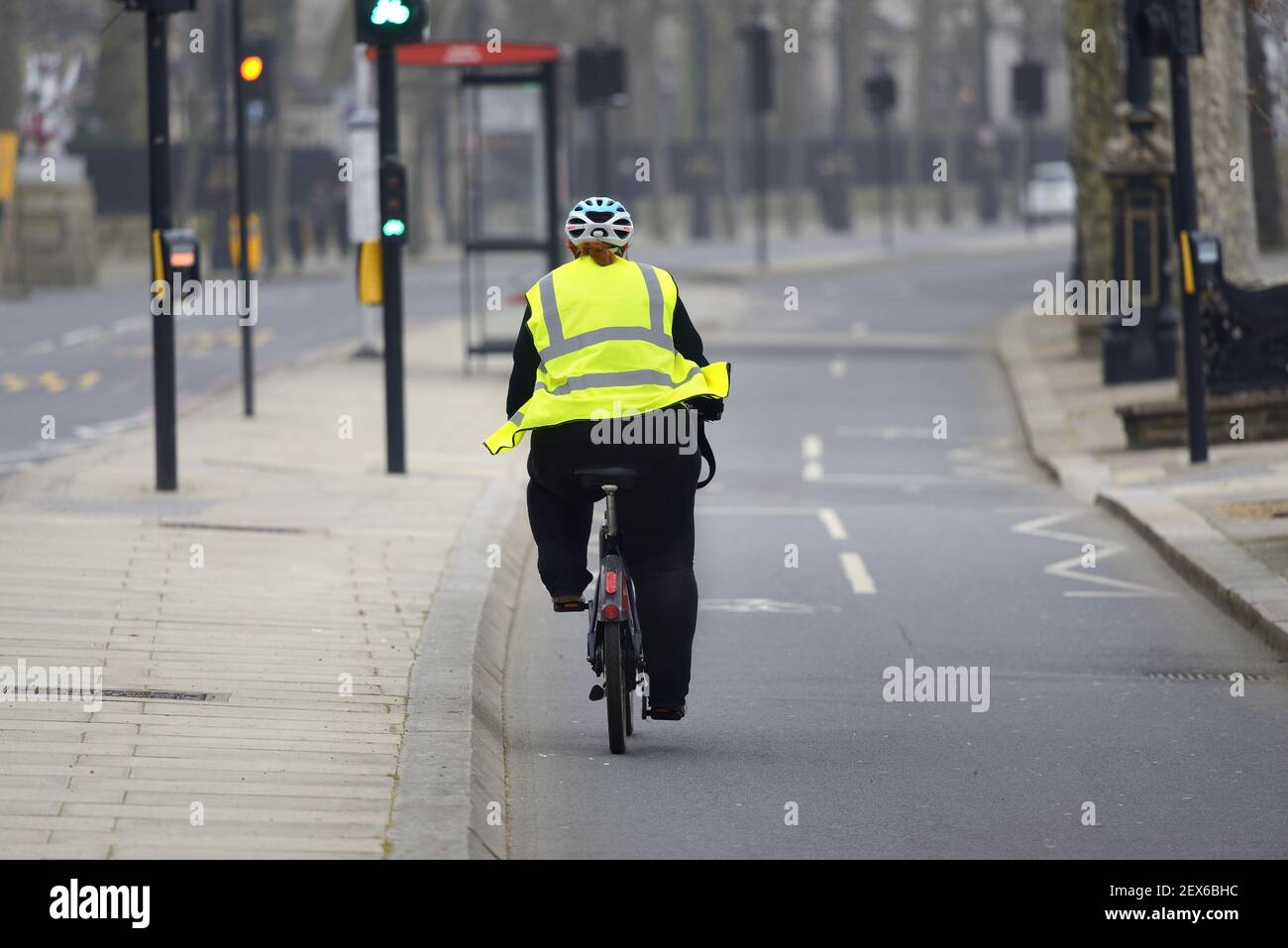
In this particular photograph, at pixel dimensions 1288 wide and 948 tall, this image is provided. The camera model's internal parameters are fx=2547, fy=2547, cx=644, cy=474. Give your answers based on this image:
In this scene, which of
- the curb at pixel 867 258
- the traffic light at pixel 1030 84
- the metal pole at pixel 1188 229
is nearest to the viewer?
the metal pole at pixel 1188 229

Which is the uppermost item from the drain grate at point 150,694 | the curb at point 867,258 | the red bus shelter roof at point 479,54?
the red bus shelter roof at point 479,54

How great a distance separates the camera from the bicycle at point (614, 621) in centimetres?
844

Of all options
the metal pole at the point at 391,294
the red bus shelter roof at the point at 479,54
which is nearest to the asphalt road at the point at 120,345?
the red bus shelter roof at the point at 479,54

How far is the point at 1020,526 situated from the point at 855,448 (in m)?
5.06

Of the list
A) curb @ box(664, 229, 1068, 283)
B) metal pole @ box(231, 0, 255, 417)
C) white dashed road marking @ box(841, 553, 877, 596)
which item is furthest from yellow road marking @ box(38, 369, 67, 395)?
curb @ box(664, 229, 1068, 283)

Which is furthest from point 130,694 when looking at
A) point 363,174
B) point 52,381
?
point 52,381

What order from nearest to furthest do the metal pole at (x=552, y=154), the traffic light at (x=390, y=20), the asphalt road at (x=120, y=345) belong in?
1. the traffic light at (x=390, y=20)
2. the asphalt road at (x=120, y=345)
3. the metal pole at (x=552, y=154)

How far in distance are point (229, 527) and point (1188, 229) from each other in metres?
6.73

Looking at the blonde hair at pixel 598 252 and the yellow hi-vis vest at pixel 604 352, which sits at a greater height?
the blonde hair at pixel 598 252

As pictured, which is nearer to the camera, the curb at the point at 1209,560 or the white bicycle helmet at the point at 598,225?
the white bicycle helmet at the point at 598,225

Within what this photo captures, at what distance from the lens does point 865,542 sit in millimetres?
14680

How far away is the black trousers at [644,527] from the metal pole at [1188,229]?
323 inches

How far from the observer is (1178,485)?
632 inches

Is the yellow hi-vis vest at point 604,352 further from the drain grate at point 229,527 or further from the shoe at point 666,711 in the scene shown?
the drain grate at point 229,527
